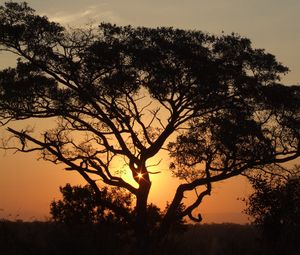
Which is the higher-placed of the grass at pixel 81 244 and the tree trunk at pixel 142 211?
the tree trunk at pixel 142 211

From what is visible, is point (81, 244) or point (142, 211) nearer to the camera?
point (81, 244)

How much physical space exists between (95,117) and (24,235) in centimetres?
820

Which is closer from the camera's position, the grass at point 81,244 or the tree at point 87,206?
the grass at point 81,244

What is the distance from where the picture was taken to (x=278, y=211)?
34656mm

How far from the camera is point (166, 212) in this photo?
3716cm

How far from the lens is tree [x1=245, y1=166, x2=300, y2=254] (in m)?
33.8

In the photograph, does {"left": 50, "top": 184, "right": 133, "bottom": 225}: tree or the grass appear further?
{"left": 50, "top": 184, "right": 133, "bottom": 225}: tree

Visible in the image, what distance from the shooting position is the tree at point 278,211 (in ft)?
111

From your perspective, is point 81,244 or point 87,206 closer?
point 81,244

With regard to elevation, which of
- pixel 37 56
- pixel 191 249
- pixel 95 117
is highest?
pixel 37 56

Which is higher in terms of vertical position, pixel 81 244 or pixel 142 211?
pixel 142 211

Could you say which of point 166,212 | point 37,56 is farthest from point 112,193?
point 37,56

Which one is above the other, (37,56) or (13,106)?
(37,56)

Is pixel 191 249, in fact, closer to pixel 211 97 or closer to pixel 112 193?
pixel 112 193
